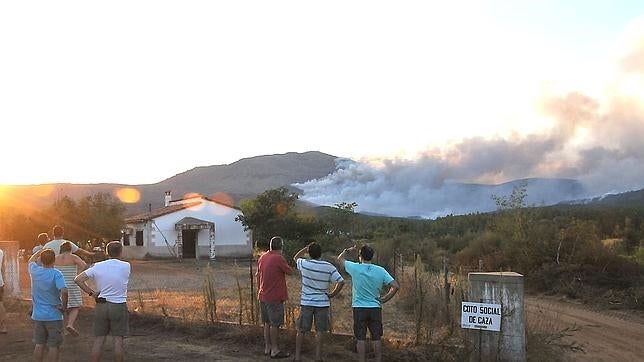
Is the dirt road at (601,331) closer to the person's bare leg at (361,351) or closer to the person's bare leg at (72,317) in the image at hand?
the person's bare leg at (361,351)

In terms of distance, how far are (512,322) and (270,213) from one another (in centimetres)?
2773

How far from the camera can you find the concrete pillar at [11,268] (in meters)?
16.7

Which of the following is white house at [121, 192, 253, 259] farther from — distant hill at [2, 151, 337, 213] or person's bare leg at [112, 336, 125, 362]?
distant hill at [2, 151, 337, 213]

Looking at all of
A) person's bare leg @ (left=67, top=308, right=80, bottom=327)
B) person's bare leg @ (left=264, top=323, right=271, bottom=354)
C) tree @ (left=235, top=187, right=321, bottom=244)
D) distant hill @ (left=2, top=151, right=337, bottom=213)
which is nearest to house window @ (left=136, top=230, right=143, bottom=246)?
tree @ (left=235, top=187, right=321, bottom=244)

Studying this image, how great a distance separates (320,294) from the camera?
8.88m

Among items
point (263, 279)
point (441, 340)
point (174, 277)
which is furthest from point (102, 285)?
point (174, 277)

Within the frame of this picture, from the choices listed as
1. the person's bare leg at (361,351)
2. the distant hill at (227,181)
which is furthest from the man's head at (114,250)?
the distant hill at (227,181)

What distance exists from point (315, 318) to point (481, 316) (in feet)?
7.33

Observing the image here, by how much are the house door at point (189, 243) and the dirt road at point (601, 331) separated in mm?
27353

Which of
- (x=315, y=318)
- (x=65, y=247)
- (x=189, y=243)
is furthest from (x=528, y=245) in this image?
(x=189, y=243)

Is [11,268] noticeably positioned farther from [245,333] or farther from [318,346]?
[318,346]

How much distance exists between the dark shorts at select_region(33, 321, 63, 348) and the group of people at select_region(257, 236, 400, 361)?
9.09ft

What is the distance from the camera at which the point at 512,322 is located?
8.61 m

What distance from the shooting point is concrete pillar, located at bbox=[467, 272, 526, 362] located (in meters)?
8.58
